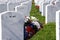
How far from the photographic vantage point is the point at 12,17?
7203 mm

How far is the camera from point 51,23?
1035cm

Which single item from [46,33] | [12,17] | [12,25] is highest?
[12,17]

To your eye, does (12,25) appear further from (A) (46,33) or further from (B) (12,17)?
(A) (46,33)

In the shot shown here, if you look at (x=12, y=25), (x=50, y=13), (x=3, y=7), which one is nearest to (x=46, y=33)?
(x=50, y=13)

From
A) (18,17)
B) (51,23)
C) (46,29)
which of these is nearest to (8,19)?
(18,17)

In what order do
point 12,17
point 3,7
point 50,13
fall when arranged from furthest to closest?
point 3,7
point 50,13
point 12,17

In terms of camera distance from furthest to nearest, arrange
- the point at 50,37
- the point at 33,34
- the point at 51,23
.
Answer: the point at 51,23
the point at 33,34
the point at 50,37

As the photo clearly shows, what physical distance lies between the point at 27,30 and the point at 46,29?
3.22ft

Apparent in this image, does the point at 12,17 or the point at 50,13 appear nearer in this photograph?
the point at 12,17

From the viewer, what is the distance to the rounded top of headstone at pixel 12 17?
714 cm

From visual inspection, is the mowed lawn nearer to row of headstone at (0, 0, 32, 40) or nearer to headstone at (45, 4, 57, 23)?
headstone at (45, 4, 57, 23)

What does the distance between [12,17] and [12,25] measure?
20 centimetres

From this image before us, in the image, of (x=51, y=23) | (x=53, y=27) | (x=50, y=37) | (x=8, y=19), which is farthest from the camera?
(x=51, y=23)

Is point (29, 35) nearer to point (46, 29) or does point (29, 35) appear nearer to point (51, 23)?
point (46, 29)
